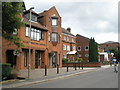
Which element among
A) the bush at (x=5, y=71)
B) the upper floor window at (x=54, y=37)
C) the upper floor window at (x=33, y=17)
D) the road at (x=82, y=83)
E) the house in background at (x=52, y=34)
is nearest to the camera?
the road at (x=82, y=83)

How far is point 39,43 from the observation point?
29922mm

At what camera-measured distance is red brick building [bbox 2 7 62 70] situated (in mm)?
25906

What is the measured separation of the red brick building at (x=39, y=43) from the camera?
25906 mm

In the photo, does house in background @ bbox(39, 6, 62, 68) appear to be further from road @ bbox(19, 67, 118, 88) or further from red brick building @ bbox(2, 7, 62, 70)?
road @ bbox(19, 67, 118, 88)

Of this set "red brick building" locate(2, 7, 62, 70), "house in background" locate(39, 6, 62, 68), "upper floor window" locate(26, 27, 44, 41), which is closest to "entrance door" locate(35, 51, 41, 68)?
"red brick building" locate(2, 7, 62, 70)

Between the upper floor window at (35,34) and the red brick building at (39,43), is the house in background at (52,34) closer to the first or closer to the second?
the red brick building at (39,43)

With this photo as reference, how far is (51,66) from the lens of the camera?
33.0 metres

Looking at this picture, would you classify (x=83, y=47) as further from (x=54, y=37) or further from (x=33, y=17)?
(x=33, y=17)

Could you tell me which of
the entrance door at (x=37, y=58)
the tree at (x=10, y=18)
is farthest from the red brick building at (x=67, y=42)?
the tree at (x=10, y=18)

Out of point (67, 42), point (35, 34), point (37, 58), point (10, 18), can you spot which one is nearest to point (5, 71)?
point (10, 18)

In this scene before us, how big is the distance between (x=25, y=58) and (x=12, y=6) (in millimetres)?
16028

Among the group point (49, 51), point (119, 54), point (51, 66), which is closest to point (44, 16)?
point (49, 51)

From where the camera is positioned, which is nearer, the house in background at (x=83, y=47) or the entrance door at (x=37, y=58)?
the entrance door at (x=37, y=58)

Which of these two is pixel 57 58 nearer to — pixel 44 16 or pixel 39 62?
pixel 39 62
